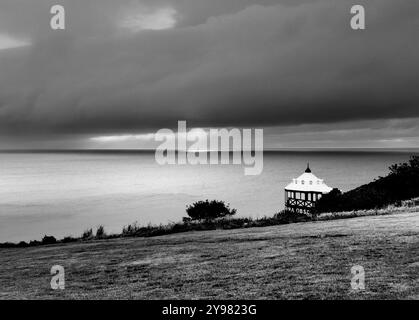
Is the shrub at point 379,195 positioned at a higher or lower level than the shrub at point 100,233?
higher

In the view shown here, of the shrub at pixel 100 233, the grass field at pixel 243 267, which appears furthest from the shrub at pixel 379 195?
the shrub at pixel 100 233

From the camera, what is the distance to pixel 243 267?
47.0ft

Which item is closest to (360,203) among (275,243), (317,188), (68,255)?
(317,188)

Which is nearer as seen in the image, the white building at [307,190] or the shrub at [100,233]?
the shrub at [100,233]

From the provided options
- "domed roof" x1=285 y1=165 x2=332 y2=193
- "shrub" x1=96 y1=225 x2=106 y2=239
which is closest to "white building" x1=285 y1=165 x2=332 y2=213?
"domed roof" x1=285 y1=165 x2=332 y2=193

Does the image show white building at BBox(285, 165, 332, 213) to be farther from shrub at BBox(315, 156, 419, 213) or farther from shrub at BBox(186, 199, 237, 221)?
shrub at BBox(186, 199, 237, 221)

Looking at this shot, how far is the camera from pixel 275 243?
60.5ft

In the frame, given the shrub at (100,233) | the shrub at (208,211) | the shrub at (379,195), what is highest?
the shrub at (379,195)

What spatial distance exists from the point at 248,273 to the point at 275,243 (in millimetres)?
5338

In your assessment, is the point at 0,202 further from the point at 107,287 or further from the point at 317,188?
the point at 107,287

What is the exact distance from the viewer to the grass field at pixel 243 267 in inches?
441

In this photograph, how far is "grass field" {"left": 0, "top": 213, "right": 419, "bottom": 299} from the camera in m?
11.2

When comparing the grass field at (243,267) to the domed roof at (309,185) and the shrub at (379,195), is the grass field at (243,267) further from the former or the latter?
the domed roof at (309,185)
